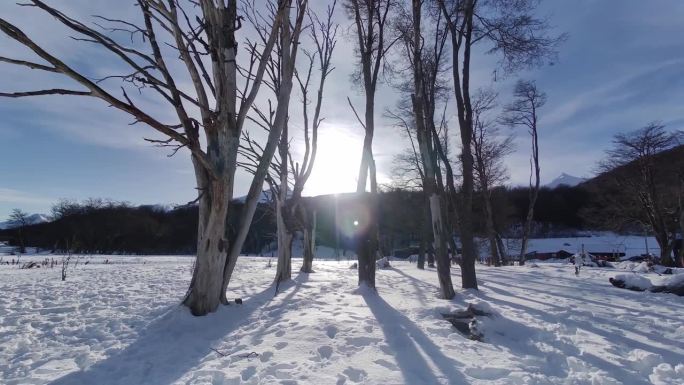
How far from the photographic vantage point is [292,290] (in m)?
8.44

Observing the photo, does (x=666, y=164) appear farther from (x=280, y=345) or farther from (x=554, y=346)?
(x=280, y=345)

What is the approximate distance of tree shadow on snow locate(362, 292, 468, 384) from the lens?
3.33 meters

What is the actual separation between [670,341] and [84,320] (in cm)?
707

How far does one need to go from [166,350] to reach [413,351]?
2.58 metres

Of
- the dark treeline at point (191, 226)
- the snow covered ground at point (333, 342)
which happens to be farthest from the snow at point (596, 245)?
the snow covered ground at point (333, 342)

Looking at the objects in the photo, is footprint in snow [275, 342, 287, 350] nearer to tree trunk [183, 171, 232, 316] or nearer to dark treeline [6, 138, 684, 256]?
tree trunk [183, 171, 232, 316]

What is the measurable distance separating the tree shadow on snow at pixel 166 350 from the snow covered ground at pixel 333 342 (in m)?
0.01

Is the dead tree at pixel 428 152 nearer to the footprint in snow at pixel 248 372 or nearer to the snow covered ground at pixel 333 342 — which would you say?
the snow covered ground at pixel 333 342

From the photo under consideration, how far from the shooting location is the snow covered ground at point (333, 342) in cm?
339

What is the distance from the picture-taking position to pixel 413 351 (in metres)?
4.00

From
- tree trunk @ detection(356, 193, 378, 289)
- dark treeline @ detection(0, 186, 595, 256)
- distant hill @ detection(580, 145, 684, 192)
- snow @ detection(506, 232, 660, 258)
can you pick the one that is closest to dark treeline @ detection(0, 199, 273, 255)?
dark treeline @ detection(0, 186, 595, 256)

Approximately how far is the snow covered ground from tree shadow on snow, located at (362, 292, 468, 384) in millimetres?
14

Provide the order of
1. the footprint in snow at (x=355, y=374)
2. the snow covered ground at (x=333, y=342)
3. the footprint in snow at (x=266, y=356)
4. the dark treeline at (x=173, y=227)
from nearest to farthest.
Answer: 1. the footprint in snow at (x=355, y=374)
2. the snow covered ground at (x=333, y=342)
3. the footprint in snow at (x=266, y=356)
4. the dark treeline at (x=173, y=227)

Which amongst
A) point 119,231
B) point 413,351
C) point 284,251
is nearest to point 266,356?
point 413,351
